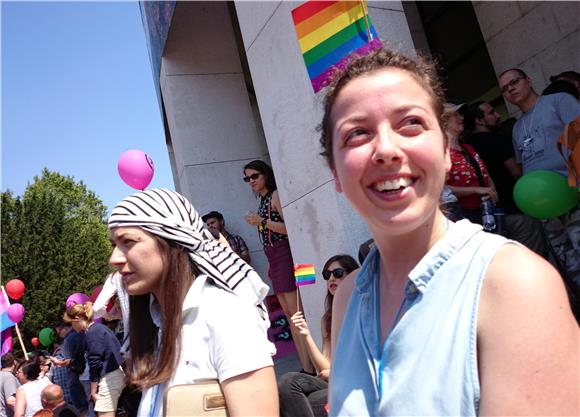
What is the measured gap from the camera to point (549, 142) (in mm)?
3393

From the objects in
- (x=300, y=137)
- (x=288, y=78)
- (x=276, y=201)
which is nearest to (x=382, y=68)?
(x=300, y=137)

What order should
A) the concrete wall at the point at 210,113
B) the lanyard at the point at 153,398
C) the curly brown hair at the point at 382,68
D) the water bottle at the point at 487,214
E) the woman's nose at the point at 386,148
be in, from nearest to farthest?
1. the woman's nose at the point at 386,148
2. the curly brown hair at the point at 382,68
3. the lanyard at the point at 153,398
4. the water bottle at the point at 487,214
5. the concrete wall at the point at 210,113

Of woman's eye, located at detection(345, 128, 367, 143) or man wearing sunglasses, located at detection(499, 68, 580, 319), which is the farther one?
man wearing sunglasses, located at detection(499, 68, 580, 319)

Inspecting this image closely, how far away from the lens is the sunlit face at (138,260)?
1.85m

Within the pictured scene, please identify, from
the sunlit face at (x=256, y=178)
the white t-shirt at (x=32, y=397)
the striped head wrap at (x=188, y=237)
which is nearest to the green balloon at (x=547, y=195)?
the striped head wrap at (x=188, y=237)

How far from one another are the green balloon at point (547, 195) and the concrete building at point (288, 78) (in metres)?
1.19

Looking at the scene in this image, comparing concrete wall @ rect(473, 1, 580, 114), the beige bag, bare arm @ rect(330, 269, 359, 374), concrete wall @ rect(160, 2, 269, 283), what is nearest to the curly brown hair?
bare arm @ rect(330, 269, 359, 374)

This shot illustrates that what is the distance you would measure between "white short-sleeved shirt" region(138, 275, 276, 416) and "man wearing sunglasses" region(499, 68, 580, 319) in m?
2.33

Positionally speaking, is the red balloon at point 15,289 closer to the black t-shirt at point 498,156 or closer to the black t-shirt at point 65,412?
the black t-shirt at point 65,412

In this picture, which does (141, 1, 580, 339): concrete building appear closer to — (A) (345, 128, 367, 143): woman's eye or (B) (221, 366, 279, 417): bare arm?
(A) (345, 128, 367, 143): woman's eye

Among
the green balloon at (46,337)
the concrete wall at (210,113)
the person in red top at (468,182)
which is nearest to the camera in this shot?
the person in red top at (468,182)

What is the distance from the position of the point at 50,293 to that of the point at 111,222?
25.2 m

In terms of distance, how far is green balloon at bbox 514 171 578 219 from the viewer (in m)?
3.02

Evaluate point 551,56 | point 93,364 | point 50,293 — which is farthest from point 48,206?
point 551,56
